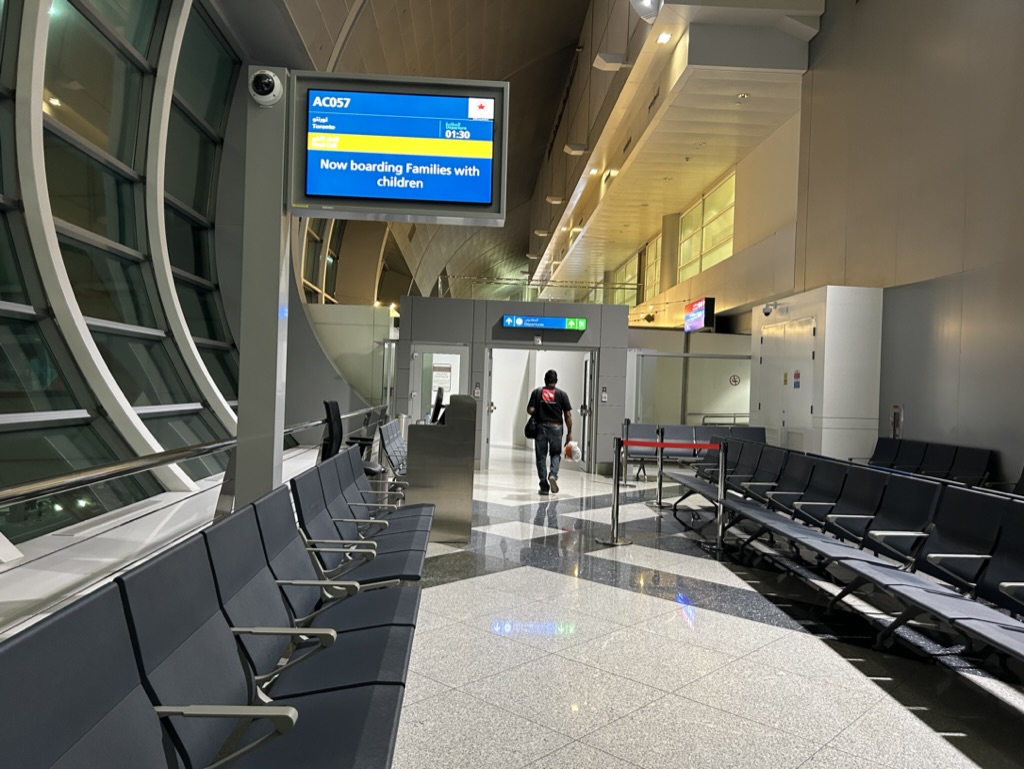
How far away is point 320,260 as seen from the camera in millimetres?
16766

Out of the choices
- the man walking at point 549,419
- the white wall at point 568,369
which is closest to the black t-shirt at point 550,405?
the man walking at point 549,419

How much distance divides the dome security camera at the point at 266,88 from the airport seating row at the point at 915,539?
165 inches

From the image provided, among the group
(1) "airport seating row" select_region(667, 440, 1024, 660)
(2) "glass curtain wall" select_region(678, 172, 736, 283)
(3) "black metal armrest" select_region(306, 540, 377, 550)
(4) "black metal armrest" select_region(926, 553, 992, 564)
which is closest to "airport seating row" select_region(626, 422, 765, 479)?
(1) "airport seating row" select_region(667, 440, 1024, 660)

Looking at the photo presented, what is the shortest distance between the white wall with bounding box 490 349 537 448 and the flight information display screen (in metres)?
15.5

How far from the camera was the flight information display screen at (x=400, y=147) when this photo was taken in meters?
4.20

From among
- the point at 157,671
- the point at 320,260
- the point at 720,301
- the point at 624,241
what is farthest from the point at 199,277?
the point at 624,241

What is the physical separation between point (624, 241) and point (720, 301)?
344 inches

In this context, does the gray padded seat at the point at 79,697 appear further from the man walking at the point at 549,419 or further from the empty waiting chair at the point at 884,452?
the empty waiting chair at the point at 884,452

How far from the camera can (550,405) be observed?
10766 mm

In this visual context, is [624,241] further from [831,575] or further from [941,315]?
[831,575]

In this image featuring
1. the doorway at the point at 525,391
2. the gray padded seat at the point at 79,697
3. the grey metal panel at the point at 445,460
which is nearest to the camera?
the gray padded seat at the point at 79,697

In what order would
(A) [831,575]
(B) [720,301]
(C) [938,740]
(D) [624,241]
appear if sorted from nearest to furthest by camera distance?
(C) [938,740] < (A) [831,575] < (B) [720,301] < (D) [624,241]

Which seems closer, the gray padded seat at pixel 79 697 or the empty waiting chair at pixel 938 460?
the gray padded seat at pixel 79 697

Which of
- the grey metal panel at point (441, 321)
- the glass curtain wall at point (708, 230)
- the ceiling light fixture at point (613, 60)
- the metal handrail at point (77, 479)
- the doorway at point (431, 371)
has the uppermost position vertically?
the ceiling light fixture at point (613, 60)
